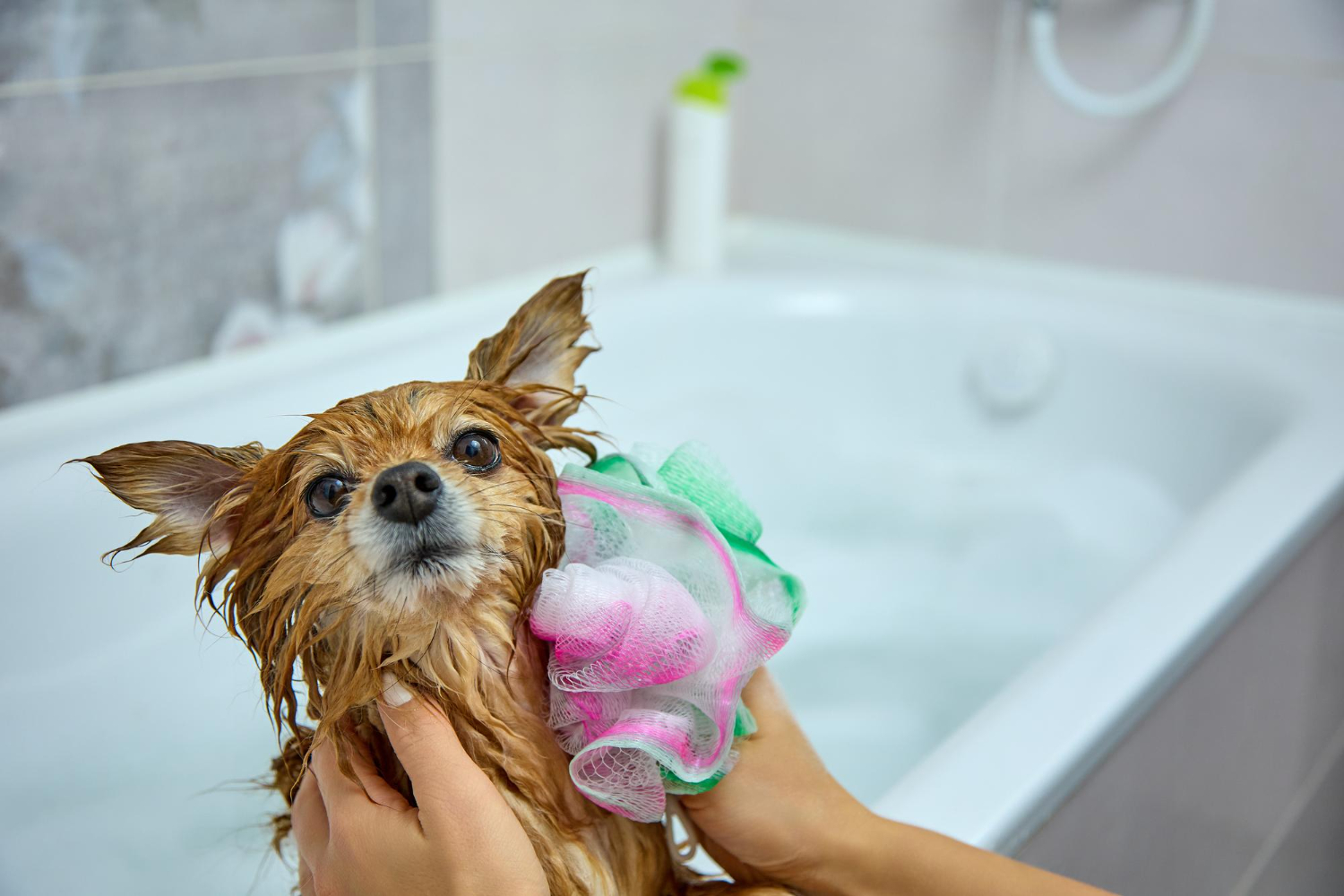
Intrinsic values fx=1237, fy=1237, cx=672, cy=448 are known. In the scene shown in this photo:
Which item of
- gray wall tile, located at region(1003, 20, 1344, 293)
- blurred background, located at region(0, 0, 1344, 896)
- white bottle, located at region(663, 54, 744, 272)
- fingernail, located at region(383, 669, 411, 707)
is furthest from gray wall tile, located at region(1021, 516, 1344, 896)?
white bottle, located at region(663, 54, 744, 272)

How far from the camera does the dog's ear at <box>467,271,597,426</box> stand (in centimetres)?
52

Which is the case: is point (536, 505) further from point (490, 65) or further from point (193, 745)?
point (490, 65)

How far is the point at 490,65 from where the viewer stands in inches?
61.6

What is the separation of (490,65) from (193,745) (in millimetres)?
1072

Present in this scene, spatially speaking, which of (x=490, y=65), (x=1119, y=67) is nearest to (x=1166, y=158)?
(x=1119, y=67)

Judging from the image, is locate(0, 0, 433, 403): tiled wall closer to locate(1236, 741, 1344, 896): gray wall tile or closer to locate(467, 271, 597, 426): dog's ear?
locate(467, 271, 597, 426): dog's ear

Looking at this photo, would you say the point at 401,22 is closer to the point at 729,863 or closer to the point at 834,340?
the point at 834,340

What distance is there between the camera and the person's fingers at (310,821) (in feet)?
1.71

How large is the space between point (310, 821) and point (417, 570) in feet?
0.45

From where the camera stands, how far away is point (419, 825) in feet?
1.61

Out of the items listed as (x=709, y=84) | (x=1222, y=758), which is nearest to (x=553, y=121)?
(x=709, y=84)

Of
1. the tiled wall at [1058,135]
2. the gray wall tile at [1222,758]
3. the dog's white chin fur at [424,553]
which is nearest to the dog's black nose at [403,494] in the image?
the dog's white chin fur at [424,553]

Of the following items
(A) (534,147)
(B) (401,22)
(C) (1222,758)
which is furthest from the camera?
(A) (534,147)

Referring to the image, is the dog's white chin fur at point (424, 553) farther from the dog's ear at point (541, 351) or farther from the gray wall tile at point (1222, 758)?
the gray wall tile at point (1222, 758)
